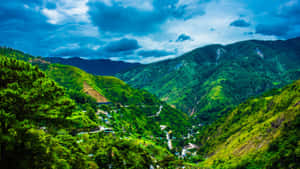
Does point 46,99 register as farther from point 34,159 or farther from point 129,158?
point 129,158

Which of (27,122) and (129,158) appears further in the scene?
(129,158)

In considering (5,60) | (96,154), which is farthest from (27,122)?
(96,154)

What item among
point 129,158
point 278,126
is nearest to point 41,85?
point 129,158

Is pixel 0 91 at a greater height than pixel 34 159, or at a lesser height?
greater

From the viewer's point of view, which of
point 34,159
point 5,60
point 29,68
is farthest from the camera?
point 29,68

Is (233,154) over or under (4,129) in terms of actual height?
under

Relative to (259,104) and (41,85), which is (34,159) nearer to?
(41,85)

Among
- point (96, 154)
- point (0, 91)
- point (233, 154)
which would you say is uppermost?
point (0, 91)

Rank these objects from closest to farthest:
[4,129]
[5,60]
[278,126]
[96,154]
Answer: [4,129] < [5,60] < [96,154] < [278,126]

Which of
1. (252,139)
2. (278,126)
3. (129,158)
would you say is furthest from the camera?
(252,139)
